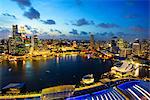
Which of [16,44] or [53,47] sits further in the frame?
[53,47]

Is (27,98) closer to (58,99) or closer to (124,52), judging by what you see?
(58,99)

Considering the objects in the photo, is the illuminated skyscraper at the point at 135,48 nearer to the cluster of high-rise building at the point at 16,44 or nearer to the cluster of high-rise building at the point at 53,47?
the cluster of high-rise building at the point at 53,47

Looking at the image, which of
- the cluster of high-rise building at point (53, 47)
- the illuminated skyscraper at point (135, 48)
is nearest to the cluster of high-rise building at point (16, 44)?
the cluster of high-rise building at point (53, 47)

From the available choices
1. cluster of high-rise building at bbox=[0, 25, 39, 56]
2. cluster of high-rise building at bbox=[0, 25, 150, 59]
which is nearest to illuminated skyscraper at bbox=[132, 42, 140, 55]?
cluster of high-rise building at bbox=[0, 25, 150, 59]

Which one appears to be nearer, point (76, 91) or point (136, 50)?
point (76, 91)

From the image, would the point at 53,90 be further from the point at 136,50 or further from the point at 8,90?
the point at 136,50

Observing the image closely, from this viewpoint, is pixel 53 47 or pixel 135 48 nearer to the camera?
pixel 135 48

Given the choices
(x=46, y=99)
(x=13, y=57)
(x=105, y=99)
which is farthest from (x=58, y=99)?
(x=13, y=57)

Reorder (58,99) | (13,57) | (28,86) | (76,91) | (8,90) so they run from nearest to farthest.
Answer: (58,99)
(76,91)
(8,90)
(28,86)
(13,57)

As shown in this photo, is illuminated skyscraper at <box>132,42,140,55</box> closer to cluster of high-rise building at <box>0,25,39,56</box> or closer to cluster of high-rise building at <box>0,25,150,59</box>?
cluster of high-rise building at <box>0,25,150,59</box>

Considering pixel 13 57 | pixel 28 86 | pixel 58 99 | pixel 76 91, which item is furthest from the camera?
pixel 13 57
